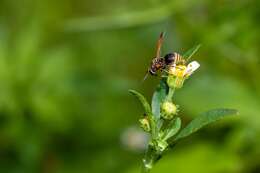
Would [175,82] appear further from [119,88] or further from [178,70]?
[119,88]

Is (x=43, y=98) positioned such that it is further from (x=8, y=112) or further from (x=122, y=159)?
(x=122, y=159)

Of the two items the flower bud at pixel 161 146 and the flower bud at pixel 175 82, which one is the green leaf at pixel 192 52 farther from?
the flower bud at pixel 161 146

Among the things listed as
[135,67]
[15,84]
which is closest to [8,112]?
[15,84]

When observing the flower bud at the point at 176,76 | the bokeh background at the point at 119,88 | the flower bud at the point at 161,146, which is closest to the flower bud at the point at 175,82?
the flower bud at the point at 176,76

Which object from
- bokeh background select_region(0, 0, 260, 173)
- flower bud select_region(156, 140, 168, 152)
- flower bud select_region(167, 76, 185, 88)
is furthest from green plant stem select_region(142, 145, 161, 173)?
bokeh background select_region(0, 0, 260, 173)

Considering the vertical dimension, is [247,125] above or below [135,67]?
below

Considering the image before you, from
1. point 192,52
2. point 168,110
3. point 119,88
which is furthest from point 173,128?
point 119,88

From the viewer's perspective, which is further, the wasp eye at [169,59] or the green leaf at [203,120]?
the wasp eye at [169,59]
